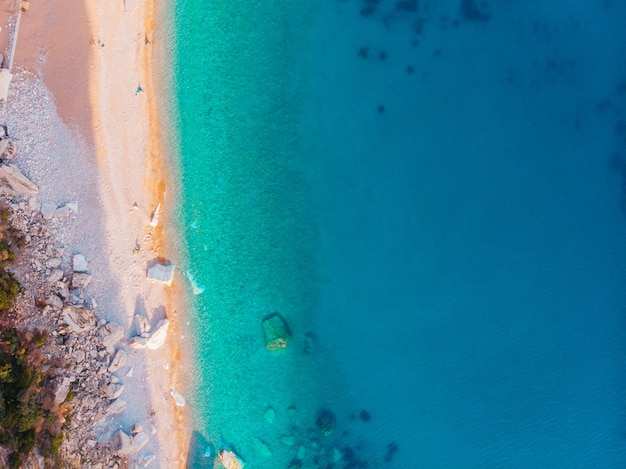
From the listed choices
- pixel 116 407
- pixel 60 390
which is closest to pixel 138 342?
pixel 116 407

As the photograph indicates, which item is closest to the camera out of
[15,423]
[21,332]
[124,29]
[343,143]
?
[15,423]

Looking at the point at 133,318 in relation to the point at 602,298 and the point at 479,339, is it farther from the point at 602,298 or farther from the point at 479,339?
the point at 602,298

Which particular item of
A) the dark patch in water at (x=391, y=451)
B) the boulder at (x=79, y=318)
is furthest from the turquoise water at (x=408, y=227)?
the boulder at (x=79, y=318)

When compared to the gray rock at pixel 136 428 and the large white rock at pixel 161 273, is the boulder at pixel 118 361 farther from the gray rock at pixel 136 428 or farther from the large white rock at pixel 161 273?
the large white rock at pixel 161 273

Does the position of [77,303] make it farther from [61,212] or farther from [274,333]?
[274,333]

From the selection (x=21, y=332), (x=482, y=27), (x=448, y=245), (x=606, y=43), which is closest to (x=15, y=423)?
(x=21, y=332)
